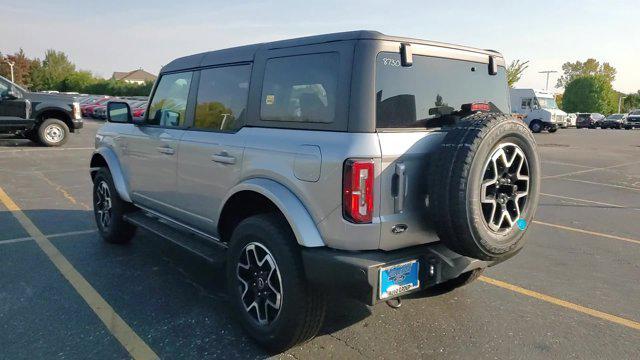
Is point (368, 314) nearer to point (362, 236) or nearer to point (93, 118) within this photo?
point (362, 236)

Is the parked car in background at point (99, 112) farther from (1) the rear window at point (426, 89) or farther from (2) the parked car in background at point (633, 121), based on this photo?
(2) the parked car in background at point (633, 121)

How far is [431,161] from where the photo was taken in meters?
2.71

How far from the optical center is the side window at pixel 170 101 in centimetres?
409

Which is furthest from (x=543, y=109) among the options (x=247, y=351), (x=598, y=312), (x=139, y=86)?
(x=139, y=86)

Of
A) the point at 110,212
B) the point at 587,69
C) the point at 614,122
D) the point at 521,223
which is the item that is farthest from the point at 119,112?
the point at 587,69

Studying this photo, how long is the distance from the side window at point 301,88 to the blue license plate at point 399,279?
2.99 feet

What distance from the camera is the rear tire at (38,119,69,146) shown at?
547 inches

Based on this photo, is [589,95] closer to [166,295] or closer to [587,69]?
[587,69]

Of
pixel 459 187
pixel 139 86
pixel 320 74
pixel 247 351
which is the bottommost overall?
pixel 247 351

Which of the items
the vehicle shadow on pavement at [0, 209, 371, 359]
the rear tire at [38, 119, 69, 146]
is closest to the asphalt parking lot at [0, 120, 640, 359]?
the vehicle shadow on pavement at [0, 209, 371, 359]

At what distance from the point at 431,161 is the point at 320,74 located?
2.75ft

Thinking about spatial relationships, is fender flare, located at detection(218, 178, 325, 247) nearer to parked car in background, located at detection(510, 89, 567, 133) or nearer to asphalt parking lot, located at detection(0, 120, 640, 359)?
asphalt parking lot, located at detection(0, 120, 640, 359)

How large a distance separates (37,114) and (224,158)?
12.8 meters

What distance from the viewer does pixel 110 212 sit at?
5.05 m
